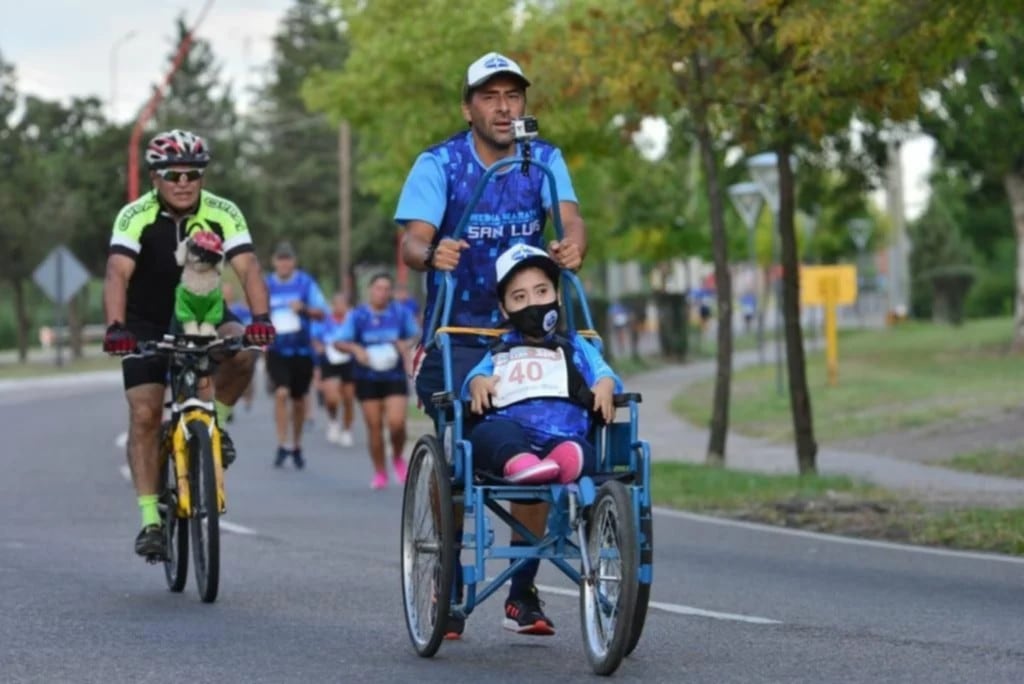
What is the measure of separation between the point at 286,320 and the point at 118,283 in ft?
38.6

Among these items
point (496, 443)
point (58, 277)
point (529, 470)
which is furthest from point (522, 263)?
point (58, 277)

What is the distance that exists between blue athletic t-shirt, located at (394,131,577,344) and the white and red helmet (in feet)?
7.15

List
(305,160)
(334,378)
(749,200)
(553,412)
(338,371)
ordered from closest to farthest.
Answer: (553,412)
(338,371)
(334,378)
(749,200)
(305,160)

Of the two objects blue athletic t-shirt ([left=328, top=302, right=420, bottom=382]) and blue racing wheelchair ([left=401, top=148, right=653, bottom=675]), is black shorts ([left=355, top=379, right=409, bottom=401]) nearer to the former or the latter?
blue athletic t-shirt ([left=328, top=302, right=420, bottom=382])

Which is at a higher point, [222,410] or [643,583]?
[222,410]

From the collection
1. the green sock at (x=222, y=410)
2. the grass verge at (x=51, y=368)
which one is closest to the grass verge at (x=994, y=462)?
the green sock at (x=222, y=410)

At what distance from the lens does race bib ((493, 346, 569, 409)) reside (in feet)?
26.2

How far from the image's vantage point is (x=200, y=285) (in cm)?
1061

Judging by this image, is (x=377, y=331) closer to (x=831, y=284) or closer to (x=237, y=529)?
(x=237, y=529)

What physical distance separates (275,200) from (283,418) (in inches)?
3453

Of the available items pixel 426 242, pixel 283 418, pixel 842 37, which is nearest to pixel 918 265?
pixel 283 418

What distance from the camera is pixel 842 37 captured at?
14945 millimetres

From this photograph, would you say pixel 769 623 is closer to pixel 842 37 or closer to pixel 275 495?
pixel 842 37

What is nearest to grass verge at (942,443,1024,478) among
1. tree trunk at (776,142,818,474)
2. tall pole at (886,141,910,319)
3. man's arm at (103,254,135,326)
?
tree trunk at (776,142,818,474)
